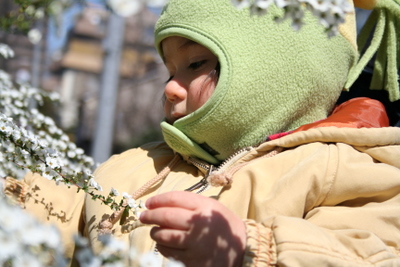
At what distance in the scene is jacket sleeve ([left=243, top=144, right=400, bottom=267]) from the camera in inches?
44.8

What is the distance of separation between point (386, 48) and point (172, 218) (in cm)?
117

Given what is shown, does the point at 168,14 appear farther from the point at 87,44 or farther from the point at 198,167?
the point at 87,44

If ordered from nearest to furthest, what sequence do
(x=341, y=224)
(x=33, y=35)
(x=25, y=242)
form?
(x=25, y=242)
(x=341, y=224)
(x=33, y=35)

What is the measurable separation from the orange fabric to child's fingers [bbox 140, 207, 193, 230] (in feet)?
1.81

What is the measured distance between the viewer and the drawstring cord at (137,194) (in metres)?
1.54

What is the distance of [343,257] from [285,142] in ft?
1.31

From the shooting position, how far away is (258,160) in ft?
4.82

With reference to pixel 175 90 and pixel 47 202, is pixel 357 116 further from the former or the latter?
pixel 47 202

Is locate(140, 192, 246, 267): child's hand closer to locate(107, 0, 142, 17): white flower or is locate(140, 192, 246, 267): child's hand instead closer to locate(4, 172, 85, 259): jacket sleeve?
locate(4, 172, 85, 259): jacket sleeve

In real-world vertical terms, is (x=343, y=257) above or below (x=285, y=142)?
below

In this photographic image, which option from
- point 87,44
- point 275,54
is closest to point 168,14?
point 275,54

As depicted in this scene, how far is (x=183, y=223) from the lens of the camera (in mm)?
1121

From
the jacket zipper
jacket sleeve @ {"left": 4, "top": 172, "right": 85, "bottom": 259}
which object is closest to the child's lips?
the jacket zipper

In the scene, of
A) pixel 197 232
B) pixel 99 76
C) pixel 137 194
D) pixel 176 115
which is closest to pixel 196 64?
pixel 176 115
